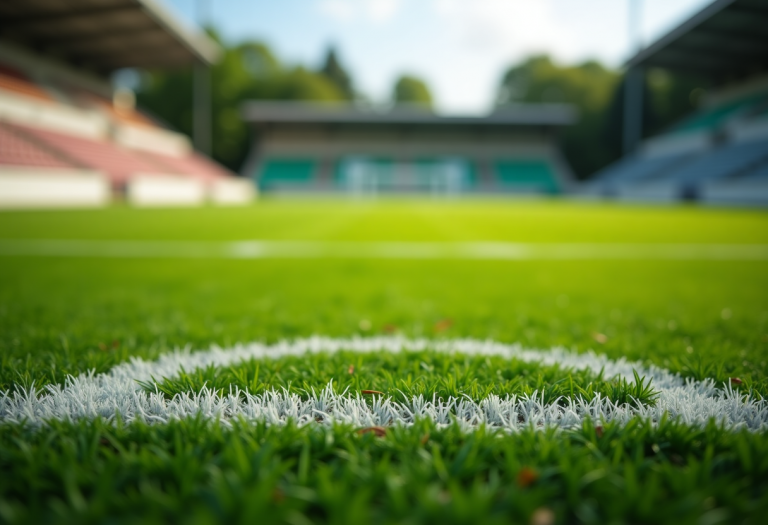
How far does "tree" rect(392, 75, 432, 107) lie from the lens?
6844cm

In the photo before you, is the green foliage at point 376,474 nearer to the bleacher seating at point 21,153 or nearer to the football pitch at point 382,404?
the football pitch at point 382,404

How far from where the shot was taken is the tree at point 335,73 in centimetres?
6606

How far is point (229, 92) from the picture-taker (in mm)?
50750

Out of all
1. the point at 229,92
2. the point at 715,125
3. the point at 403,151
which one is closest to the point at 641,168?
the point at 715,125

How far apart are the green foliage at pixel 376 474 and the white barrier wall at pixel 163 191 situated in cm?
2203

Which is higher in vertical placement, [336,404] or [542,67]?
[542,67]

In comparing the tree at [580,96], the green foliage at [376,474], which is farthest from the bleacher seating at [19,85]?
the tree at [580,96]

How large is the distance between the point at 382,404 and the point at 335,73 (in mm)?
70206

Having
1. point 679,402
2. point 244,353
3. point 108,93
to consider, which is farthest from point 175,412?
point 108,93

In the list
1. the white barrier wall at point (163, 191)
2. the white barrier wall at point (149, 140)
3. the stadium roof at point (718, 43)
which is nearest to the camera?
the white barrier wall at point (163, 191)

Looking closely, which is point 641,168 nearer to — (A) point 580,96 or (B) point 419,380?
(A) point 580,96

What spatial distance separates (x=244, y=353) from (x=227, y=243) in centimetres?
592

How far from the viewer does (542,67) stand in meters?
58.5

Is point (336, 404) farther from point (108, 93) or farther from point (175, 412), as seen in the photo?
point (108, 93)
